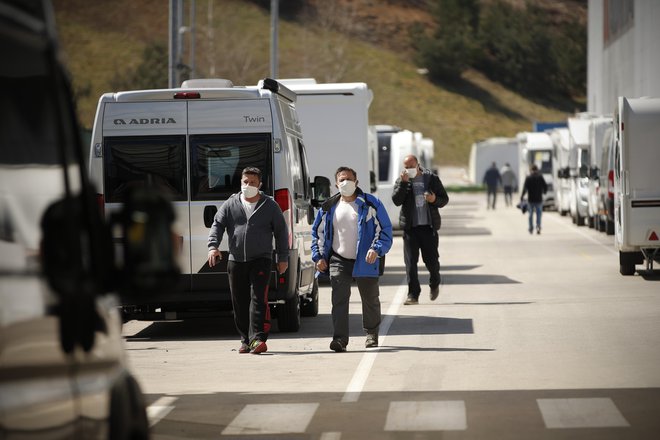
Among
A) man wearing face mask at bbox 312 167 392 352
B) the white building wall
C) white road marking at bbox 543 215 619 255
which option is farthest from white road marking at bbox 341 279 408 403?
the white building wall

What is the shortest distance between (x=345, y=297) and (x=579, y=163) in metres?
30.1

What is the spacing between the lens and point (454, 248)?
32.6 metres

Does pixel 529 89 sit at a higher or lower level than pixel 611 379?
higher

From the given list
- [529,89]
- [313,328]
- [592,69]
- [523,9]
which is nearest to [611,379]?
[313,328]

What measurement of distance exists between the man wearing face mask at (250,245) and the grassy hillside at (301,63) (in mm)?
110384

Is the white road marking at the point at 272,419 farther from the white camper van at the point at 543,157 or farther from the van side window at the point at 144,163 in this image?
the white camper van at the point at 543,157

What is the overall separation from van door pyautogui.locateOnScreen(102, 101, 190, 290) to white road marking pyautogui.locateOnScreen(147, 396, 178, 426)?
4252mm

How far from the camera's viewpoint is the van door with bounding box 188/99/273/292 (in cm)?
1482

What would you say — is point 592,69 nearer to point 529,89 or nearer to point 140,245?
point 529,89

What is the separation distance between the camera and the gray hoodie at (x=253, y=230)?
1377 cm

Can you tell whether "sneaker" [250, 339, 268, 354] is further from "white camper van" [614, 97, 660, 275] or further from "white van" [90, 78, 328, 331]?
"white camper van" [614, 97, 660, 275]

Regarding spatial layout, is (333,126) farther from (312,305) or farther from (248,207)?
(248,207)

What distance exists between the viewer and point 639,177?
858 inches

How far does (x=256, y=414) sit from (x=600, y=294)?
1035 centimetres
